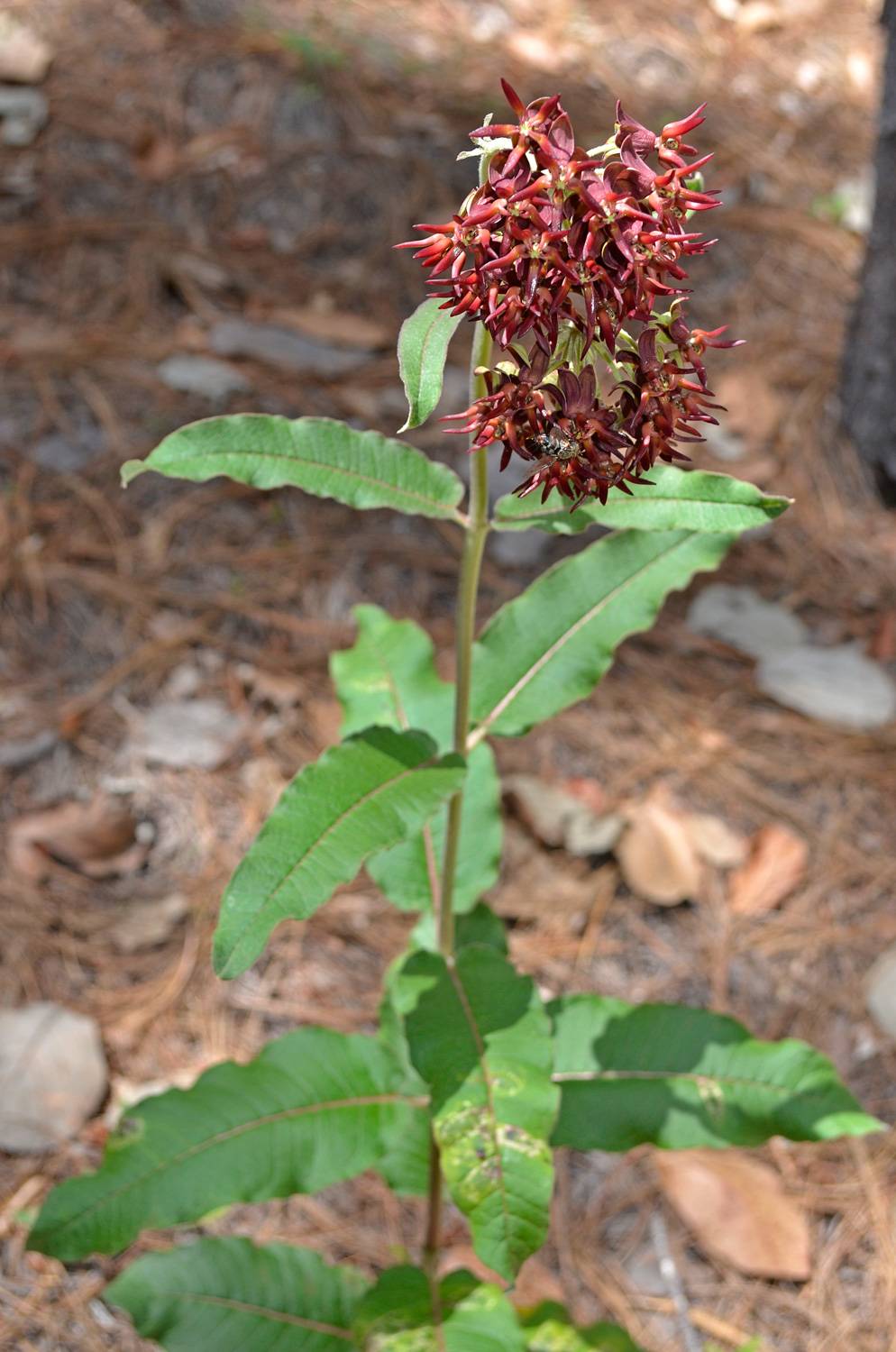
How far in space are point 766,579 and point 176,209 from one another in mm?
2201

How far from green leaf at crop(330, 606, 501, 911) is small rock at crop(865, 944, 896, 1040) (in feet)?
3.49

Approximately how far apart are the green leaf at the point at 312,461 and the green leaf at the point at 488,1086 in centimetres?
66

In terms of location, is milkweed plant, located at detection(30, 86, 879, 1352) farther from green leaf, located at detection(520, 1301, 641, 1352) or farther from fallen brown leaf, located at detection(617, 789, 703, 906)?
fallen brown leaf, located at detection(617, 789, 703, 906)

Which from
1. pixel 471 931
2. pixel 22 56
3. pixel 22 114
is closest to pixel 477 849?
pixel 471 931

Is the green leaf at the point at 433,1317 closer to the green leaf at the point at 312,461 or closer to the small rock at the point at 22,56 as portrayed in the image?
the green leaf at the point at 312,461

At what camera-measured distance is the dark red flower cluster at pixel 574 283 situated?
1.14 meters

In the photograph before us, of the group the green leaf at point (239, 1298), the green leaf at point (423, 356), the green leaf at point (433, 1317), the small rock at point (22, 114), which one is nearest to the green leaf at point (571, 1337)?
the green leaf at point (433, 1317)

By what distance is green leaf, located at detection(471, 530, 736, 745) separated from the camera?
5.83 ft

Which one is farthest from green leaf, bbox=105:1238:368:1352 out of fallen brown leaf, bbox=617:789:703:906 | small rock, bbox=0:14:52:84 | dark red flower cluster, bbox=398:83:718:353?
small rock, bbox=0:14:52:84

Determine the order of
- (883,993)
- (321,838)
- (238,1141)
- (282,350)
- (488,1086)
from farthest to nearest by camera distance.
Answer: (282,350)
(883,993)
(238,1141)
(488,1086)
(321,838)

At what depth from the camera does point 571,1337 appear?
2.00m

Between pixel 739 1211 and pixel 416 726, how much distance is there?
1.16 m

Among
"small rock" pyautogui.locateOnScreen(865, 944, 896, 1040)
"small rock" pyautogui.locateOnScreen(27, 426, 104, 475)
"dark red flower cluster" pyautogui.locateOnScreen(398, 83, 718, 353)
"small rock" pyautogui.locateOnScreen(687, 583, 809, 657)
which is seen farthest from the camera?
"small rock" pyautogui.locateOnScreen(27, 426, 104, 475)

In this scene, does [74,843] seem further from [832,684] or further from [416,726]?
[832,684]
